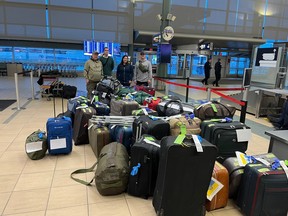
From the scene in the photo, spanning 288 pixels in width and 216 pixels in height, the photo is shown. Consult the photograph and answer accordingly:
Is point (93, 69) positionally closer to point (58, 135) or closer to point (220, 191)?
point (58, 135)

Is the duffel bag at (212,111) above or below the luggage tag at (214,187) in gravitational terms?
above

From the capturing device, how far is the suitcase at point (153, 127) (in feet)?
8.59

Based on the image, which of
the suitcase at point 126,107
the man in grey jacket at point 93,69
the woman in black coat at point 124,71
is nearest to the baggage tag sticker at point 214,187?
the suitcase at point 126,107

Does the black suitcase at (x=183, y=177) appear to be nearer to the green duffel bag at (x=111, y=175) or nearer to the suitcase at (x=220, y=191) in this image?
the suitcase at (x=220, y=191)

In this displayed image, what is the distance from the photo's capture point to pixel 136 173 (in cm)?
225

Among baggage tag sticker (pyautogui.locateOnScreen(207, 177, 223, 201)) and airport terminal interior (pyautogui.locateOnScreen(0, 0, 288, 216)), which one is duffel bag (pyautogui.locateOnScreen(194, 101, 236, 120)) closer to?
airport terminal interior (pyautogui.locateOnScreen(0, 0, 288, 216))

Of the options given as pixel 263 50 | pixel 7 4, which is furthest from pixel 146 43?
pixel 263 50

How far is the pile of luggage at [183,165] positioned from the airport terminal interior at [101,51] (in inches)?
7.0

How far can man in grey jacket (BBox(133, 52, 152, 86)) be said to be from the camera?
6043 mm

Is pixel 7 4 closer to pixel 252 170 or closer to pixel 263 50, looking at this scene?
pixel 263 50

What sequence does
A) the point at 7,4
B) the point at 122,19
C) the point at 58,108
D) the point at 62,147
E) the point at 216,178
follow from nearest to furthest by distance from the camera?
the point at 216,178
the point at 62,147
the point at 58,108
the point at 7,4
the point at 122,19

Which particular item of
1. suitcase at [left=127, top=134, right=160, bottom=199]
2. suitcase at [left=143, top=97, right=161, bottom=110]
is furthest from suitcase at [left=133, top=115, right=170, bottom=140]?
suitcase at [left=143, top=97, right=161, bottom=110]

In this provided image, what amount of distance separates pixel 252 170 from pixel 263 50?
18.4ft

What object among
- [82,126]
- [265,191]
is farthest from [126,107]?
[265,191]
